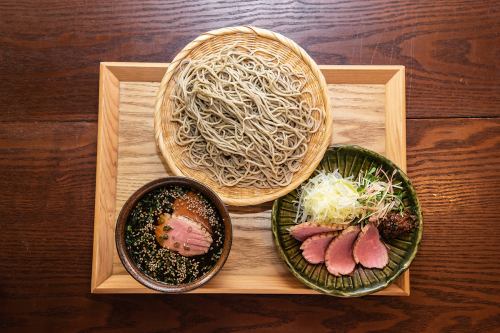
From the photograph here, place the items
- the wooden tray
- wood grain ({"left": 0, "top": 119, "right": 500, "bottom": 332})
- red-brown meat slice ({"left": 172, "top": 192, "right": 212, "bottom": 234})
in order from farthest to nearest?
1. wood grain ({"left": 0, "top": 119, "right": 500, "bottom": 332})
2. the wooden tray
3. red-brown meat slice ({"left": 172, "top": 192, "right": 212, "bottom": 234})

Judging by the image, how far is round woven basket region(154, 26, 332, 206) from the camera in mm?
2281

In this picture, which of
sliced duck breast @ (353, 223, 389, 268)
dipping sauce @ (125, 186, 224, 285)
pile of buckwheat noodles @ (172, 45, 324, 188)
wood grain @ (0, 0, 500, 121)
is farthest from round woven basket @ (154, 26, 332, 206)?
sliced duck breast @ (353, 223, 389, 268)

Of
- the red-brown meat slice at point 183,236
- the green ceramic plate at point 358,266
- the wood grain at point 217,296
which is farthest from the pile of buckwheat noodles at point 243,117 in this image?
the wood grain at point 217,296

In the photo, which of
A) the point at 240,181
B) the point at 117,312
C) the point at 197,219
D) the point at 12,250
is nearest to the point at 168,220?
the point at 197,219

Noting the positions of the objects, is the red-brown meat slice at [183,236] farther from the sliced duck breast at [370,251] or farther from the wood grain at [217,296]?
the sliced duck breast at [370,251]

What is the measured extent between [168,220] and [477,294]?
168cm

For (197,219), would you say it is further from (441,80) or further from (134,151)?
(441,80)

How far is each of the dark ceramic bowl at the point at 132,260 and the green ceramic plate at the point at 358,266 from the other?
258 mm

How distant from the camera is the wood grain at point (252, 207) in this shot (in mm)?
2338

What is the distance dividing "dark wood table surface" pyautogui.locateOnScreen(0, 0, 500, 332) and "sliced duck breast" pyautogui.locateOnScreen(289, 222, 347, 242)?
1.29 feet

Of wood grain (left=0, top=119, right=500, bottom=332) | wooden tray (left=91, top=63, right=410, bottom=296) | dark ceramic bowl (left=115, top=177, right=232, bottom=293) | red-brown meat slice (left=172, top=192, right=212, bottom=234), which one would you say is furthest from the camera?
wood grain (left=0, top=119, right=500, bottom=332)

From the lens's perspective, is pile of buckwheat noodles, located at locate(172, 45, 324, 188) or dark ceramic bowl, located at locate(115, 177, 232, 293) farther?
pile of buckwheat noodles, located at locate(172, 45, 324, 188)

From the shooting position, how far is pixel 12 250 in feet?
8.17

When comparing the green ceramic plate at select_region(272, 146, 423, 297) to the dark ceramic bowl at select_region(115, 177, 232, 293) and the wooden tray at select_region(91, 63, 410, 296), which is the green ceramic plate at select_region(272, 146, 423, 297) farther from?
the dark ceramic bowl at select_region(115, 177, 232, 293)
